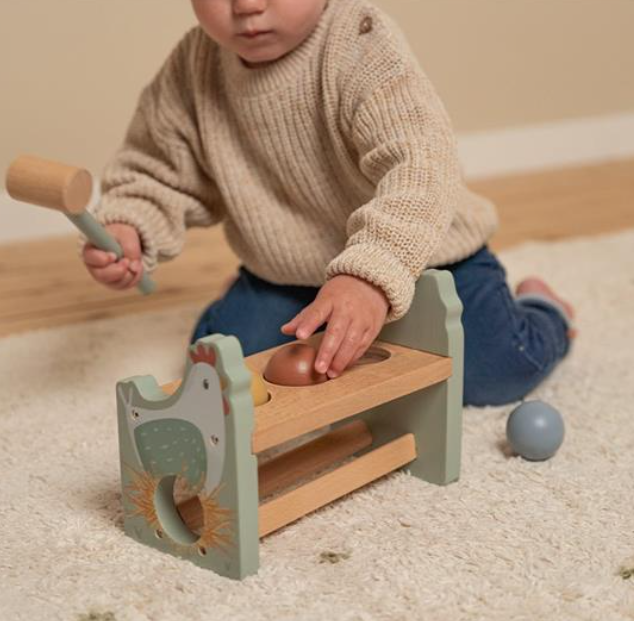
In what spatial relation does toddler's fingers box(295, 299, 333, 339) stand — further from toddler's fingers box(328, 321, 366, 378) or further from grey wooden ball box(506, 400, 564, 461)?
grey wooden ball box(506, 400, 564, 461)

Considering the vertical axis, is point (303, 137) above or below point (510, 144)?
above

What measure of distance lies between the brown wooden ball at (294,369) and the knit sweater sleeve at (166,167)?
1.01ft

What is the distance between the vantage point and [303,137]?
984 millimetres

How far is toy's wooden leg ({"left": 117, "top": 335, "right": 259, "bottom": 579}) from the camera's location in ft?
2.16

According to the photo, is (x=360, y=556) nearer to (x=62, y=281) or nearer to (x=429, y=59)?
(x=62, y=281)

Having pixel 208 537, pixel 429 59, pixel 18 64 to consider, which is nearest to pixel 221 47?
pixel 208 537

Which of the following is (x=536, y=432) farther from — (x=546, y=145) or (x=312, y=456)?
(x=546, y=145)

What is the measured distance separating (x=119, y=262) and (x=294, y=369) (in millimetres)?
297

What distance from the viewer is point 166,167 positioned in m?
1.08

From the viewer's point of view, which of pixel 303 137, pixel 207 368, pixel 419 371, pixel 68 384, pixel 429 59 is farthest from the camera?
pixel 429 59

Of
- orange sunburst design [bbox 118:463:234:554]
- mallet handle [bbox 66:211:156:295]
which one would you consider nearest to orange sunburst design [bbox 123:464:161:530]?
orange sunburst design [bbox 118:463:234:554]

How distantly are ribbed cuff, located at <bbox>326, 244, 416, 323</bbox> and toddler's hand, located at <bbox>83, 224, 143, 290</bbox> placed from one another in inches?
10.5

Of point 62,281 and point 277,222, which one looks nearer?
point 277,222

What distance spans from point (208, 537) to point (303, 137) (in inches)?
17.0
